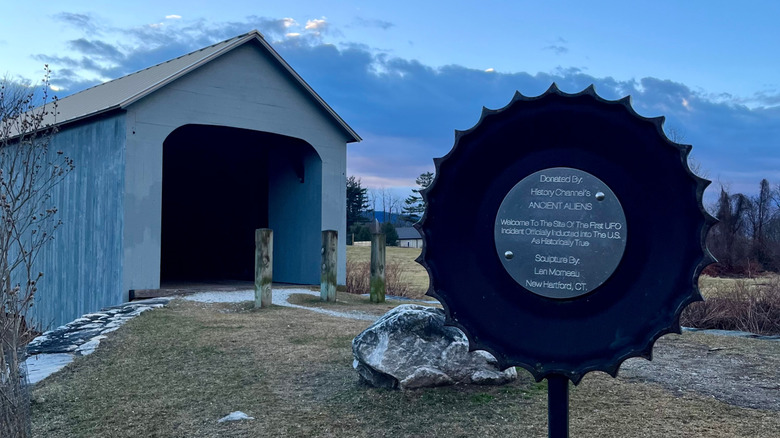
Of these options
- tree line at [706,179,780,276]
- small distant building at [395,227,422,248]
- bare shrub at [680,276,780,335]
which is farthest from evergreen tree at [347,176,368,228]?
bare shrub at [680,276,780,335]

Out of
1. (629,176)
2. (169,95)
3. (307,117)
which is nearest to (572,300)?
(629,176)

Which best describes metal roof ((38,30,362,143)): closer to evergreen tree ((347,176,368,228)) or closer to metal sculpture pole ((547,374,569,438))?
metal sculpture pole ((547,374,569,438))

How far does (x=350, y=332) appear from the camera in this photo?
26.9 feet

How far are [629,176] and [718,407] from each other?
241cm

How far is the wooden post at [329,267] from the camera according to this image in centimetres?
1205

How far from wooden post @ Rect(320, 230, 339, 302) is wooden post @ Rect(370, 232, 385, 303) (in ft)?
2.36

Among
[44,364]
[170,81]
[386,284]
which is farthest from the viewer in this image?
[386,284]

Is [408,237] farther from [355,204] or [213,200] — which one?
[213,200]

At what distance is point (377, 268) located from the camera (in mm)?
12234

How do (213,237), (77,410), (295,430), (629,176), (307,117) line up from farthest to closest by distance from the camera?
(213,237), (307,117), (77,410), (295,430), (629,176)

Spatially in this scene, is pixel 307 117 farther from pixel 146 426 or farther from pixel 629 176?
pixel 629 176

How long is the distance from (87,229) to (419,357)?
396 inches

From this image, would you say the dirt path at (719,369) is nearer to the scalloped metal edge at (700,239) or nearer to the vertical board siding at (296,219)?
the scalloped metal edge at (700,239)

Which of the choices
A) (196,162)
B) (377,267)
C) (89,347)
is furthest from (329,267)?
(196,162)
